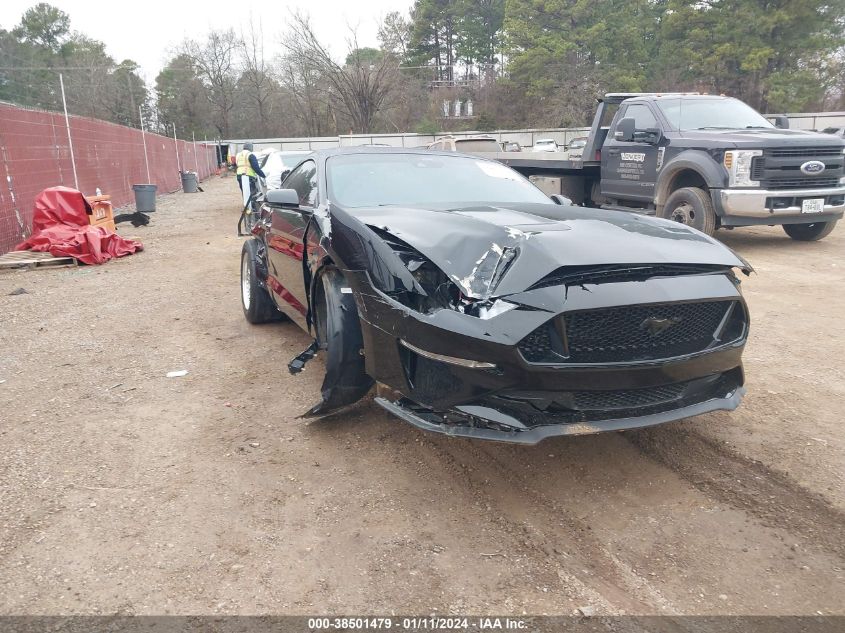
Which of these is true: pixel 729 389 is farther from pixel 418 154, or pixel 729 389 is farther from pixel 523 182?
pixel 418 154

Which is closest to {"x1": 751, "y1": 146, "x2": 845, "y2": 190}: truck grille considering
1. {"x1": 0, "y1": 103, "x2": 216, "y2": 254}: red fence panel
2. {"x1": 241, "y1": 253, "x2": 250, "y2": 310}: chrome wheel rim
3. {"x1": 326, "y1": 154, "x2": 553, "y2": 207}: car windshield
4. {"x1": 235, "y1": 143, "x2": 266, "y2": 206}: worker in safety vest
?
{"x1": 326, "y1": 154, "x2": 553, "y2": 207}: car windshield

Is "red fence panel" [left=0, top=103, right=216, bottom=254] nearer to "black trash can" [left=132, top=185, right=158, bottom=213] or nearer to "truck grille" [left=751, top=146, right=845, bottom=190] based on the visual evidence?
"black trash can" [left=132, top=185, right=158, bottom=213]

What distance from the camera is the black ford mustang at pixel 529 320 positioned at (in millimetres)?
2605

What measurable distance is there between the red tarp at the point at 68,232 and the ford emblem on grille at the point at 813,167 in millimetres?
10373

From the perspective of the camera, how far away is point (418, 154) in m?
4.82

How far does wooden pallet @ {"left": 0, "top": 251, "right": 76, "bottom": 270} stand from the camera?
29.7 feet

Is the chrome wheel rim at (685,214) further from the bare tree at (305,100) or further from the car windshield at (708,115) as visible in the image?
the bare tree at (305,100)

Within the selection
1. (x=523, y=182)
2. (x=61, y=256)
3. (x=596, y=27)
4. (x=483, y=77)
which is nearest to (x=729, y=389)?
(x=523, y=182)

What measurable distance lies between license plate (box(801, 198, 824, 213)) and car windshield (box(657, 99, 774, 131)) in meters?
1.43

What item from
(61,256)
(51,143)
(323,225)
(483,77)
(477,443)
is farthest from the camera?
(483,77)

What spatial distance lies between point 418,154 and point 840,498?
347 centimetres

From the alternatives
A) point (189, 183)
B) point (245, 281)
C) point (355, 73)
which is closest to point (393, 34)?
point (355, 73)

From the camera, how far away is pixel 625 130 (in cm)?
1001

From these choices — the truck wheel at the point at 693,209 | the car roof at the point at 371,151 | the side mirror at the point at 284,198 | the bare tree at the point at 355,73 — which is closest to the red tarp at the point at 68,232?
the car roof at the point at 371,151
